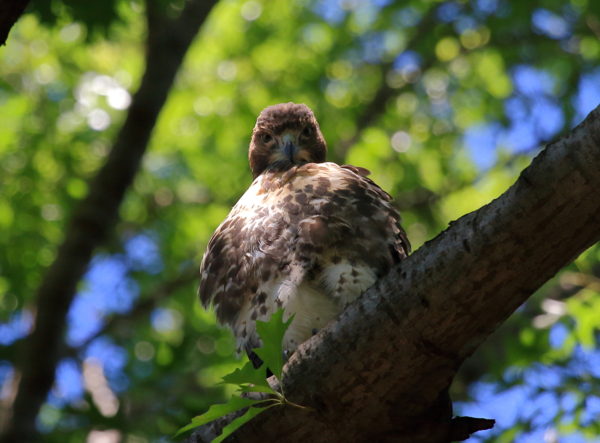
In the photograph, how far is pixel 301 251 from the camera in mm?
3854

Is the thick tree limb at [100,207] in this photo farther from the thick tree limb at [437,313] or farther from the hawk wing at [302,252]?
the thick tree limb at [437,313]

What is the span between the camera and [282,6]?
9047mm

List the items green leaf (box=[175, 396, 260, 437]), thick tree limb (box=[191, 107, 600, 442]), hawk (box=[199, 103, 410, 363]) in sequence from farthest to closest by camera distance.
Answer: hawk (box=[199, 103, 410, 363])
green leaf (box=[175, 396, 260, 437])
thick tree limb (box=[191, 107, 600, 442])

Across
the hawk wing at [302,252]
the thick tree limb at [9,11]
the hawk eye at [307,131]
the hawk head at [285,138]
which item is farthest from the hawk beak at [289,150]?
the thick tree limb at [9,11]

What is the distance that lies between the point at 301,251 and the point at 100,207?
9.40 feet

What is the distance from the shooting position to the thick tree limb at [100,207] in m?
6.24

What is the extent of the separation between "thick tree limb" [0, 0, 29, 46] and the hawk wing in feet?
4.81

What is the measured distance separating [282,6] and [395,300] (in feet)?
22.2

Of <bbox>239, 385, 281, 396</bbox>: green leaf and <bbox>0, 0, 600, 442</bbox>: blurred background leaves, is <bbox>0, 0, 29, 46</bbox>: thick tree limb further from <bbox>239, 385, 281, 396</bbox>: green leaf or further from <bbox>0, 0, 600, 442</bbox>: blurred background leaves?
<bbox>0, 0, 600, 442</bbox>: blurred background leaves

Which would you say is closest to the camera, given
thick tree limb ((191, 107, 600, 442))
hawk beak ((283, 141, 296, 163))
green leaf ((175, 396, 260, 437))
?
thick tree limb ((191, 107, 600, 442))

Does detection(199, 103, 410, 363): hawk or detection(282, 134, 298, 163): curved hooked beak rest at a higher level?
detection(282, 134, 298, 163): curved hooked beak

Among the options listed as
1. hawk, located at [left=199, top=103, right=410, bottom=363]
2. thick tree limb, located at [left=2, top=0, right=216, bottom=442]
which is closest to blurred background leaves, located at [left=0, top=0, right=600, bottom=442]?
thick tree limb, located at [left=2, top=0, right=216, bottom=442]

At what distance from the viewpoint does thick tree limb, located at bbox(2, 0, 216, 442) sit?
20.5ft

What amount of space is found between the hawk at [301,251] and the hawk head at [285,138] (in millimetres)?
719
